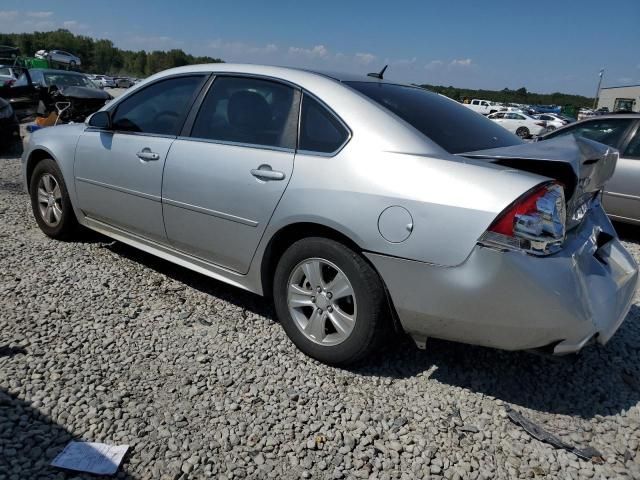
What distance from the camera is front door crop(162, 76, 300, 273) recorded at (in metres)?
2.85

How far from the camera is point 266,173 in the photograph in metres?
2.81

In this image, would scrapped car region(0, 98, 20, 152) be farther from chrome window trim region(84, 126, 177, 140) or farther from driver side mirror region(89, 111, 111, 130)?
driver side mirror region(89, 111, 111, 130)

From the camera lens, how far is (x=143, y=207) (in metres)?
3.53

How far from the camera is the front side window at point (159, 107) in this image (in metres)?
3.45

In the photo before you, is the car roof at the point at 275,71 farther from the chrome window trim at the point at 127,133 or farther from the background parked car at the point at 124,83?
the background parked car at the point at 124,83

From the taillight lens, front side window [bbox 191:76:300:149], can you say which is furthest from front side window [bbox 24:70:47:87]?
the taillight lens

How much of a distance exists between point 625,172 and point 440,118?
3.65 metres

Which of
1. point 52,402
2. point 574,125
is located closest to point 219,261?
point 52,402

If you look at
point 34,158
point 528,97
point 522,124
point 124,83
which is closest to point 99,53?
point 124,83

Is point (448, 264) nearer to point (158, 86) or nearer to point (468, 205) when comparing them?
point (468, 205)

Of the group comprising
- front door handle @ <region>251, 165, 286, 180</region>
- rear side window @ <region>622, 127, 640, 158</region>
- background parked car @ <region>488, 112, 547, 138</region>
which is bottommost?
background parked car @ <region>488, 112, 547, 138</region>

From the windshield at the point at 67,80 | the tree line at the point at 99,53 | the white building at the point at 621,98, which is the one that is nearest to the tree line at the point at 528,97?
the white building at the point at 621,98

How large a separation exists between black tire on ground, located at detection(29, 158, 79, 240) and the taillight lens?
3.54 m

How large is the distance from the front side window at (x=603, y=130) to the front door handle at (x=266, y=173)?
4.24 m
